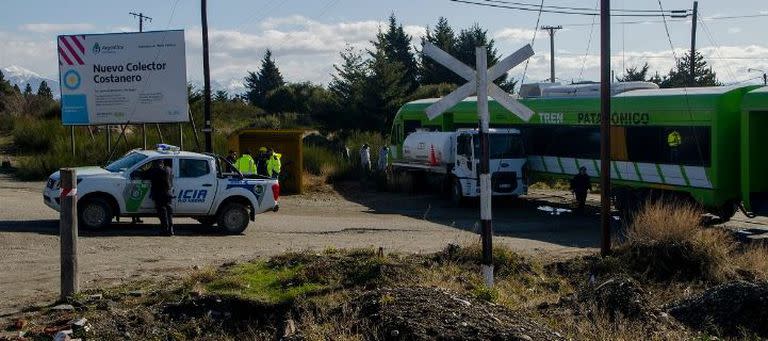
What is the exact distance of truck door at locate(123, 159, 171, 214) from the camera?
18.7 meters

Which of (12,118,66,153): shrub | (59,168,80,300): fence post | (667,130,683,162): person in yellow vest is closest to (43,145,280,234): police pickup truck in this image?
(59,168,80,300): fence post

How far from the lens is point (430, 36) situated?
71.8 m

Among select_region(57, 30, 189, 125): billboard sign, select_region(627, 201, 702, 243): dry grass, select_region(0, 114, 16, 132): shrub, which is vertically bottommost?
select_region(627, 201, 702, 243): dry grass

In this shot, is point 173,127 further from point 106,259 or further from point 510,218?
point 106,259

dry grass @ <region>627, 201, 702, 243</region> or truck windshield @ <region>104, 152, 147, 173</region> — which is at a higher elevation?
truck windshield @ <region>104, 152, 147, 173</region>

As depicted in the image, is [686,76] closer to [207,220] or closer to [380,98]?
[380,98]

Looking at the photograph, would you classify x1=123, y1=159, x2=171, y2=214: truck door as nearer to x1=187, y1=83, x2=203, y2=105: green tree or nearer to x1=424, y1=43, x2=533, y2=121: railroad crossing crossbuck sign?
x1=424, y1=43, x2=533, y2=121: railroad crossing crossbuck sign

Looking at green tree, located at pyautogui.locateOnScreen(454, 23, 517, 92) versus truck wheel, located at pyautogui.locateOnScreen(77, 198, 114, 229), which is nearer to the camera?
truck wheel, located at pyautogui.locateOnScreen(77, 198, 114, 229)

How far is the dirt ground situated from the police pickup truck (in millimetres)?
391

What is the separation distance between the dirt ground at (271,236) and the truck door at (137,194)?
472 mm

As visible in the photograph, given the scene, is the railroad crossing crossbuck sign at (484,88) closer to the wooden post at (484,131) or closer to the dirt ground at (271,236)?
the wooden post at (484,131)

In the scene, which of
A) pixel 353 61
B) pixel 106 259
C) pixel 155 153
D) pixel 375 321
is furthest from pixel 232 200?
pixel 353 61

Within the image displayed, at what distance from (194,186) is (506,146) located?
35.8 ft

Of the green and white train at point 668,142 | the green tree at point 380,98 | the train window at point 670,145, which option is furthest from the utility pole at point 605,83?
the green tree at point 380,98
